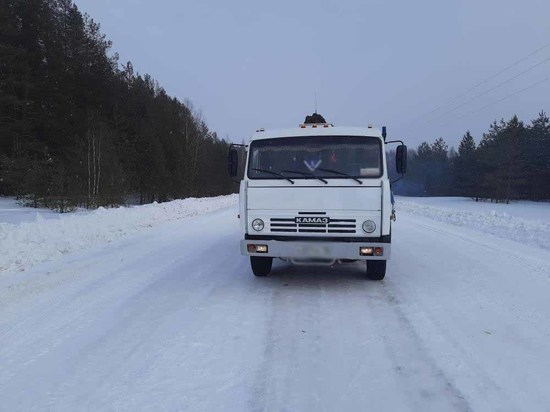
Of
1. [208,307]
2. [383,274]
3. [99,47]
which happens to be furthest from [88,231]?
[99,47]

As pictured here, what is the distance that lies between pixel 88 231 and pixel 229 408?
1067 centimetres

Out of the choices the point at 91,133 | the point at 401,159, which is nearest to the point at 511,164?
the point at 91,133

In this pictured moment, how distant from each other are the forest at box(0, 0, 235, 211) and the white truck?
23.1 metres

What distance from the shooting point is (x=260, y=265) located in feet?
25.2

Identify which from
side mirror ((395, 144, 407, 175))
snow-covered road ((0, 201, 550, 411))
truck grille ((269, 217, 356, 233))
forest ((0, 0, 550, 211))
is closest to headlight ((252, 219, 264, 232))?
truck grille ((269, 217, 356, 233))

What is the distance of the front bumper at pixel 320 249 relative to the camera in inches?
256

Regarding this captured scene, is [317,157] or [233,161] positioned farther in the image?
[233,161]

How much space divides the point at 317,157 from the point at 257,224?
1522mm

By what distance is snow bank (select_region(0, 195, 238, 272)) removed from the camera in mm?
9273

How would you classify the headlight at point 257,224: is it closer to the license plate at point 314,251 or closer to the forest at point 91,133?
the license plate at point 314,251

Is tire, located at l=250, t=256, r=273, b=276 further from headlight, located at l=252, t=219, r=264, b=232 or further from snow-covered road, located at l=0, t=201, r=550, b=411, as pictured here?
headlight, located at l=252, t=219, r=264, b=232

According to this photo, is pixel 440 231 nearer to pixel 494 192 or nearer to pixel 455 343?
pixel 455 343

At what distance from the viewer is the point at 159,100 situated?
2333 inches

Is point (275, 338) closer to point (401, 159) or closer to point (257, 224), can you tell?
point (257, 224)
